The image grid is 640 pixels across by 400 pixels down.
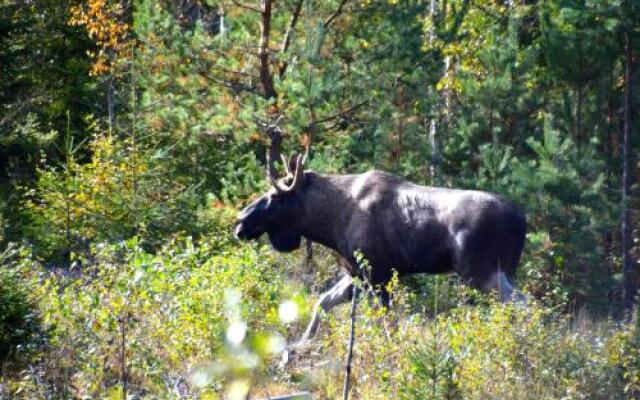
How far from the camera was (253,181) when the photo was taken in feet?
56.2

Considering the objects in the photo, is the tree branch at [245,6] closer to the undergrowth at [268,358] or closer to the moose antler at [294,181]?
the moose antler at [294,181]

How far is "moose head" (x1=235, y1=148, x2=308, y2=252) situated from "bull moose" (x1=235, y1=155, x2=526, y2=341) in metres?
0.01

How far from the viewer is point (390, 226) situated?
1347 cm

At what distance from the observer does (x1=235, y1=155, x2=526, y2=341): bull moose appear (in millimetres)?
Result: 12805

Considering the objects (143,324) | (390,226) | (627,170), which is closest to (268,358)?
(143,324)

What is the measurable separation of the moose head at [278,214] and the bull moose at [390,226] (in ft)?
0.04

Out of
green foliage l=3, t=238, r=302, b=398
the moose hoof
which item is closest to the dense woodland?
the moose hoof

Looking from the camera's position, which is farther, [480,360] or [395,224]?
[395,224]

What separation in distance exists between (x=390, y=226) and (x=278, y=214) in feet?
5.58

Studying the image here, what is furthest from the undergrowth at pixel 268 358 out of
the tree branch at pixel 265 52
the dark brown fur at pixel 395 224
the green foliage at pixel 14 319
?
the tree branch at pixel 265 52

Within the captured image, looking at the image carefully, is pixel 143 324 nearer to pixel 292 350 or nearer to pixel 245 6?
pixel 292 350

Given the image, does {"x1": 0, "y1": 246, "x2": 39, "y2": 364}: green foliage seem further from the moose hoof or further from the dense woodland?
the moose hoof

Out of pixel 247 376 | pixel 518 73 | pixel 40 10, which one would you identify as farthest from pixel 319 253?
pixel 247 376

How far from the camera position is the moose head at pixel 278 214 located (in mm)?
14500
